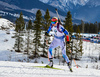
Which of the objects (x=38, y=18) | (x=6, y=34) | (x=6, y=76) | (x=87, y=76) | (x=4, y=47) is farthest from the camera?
(x=6, y=34)

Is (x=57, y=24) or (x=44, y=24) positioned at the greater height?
(x=44, y=24)

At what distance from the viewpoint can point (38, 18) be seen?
25297 millimetres

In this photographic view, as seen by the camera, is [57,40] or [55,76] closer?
[55,76]

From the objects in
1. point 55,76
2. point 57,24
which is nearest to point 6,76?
point 55,76

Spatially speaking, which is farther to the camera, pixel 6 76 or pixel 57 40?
pixel 57 40

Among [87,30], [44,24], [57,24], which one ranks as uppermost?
[87,30]

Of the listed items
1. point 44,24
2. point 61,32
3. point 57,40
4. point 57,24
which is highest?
point 44,24

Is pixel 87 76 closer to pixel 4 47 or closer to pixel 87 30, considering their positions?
pixel 4 47

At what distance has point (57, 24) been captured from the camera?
584cm

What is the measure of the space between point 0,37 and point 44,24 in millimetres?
18536

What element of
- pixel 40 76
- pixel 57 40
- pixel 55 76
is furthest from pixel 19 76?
pixel 57 40

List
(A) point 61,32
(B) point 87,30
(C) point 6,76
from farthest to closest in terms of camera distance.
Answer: (B) point 87,30 → (A) point 61,32 → (C) point 6,76

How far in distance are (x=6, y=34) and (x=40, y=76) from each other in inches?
1491

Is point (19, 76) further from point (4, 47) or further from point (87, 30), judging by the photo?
point (87, 30)
